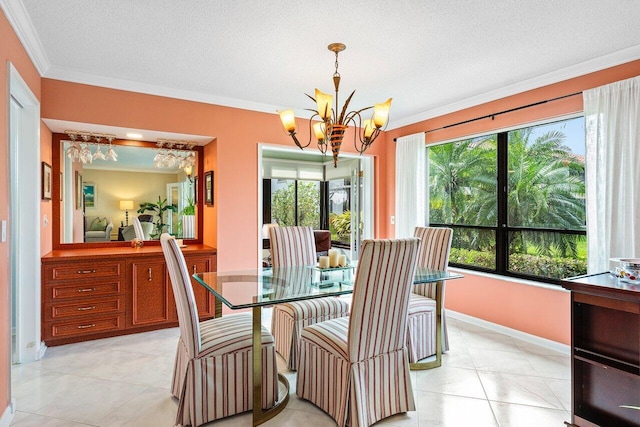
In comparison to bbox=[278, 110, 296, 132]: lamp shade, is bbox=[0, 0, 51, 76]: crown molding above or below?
above

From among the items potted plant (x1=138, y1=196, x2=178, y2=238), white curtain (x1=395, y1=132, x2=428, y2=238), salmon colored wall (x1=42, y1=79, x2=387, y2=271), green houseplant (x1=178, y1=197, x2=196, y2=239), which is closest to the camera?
salmon colored wall (x1=42, y1=79, x2=387, y2=271)

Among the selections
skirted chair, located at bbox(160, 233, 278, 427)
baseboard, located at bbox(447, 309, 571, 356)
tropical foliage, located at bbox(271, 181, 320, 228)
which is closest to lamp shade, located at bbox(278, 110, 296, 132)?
skirted chair, located at bbox(160, 233, 278, 427)

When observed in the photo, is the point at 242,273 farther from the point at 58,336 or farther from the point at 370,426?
the point at 58,336

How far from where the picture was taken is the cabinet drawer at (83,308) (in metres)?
3.16

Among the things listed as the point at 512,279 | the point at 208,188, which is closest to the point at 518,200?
the point at 512,279

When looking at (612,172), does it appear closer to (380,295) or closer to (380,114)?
(380,114)

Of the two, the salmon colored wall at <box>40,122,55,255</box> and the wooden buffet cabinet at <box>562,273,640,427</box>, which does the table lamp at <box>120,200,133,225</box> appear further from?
the wooden buffet cabinet at <box>562,273,640,427</box>

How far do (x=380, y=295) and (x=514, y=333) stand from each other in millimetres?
2350

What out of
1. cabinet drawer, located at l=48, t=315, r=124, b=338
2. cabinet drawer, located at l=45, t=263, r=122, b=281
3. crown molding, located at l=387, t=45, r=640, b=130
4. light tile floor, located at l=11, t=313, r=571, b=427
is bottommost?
light tile floor, located at l=11, t=313, r=571, b=427

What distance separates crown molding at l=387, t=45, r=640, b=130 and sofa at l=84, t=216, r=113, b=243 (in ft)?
13.0

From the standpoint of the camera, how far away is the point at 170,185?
169 inches

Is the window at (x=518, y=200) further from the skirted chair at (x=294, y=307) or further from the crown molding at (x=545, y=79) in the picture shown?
the skirted chair at (x=294, y=307)

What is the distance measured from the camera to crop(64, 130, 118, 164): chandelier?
12.4 ft

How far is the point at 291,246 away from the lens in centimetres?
333
